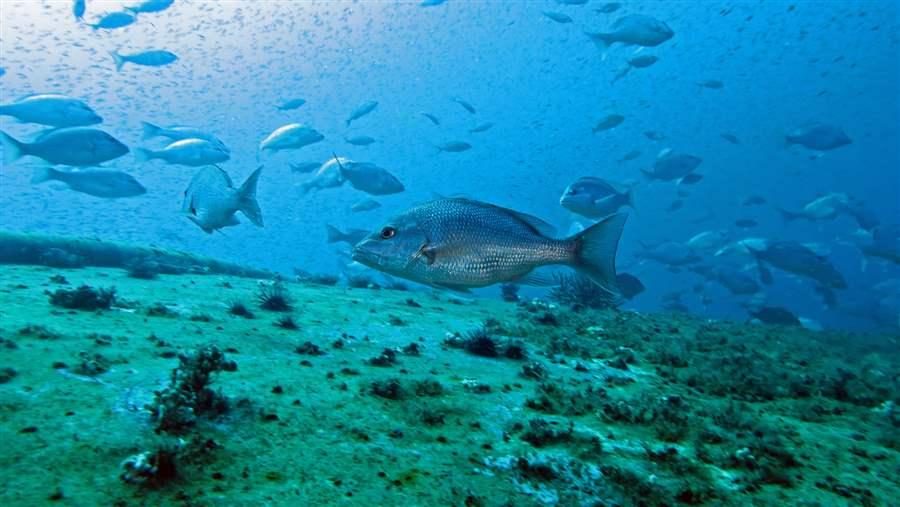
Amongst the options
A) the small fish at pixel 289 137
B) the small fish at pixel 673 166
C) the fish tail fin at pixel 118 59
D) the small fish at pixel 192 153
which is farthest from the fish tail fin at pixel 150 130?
the small fish at pixel 673 166

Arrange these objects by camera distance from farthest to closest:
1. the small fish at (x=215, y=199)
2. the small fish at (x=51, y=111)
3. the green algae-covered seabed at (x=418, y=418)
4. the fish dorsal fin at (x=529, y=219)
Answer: the small fish at (x=51, y=111) → the small fish at (x=215, y=199) → the fish dorsal fin at (x=529, y=219) → the green algae-covered seabed at (x=418, y=418)

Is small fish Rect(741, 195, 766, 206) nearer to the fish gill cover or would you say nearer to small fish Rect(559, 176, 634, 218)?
the fish gill cover

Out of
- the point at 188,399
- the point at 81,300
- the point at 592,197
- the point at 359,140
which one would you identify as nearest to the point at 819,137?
the point at 592,197

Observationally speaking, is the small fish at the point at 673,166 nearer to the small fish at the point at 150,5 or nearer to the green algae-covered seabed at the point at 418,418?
the green algae-covered seabed at the point at 418,418

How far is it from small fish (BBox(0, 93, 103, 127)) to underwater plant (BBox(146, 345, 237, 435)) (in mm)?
8564

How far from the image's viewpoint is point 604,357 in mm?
6164

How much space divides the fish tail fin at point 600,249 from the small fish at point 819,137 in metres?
16.5

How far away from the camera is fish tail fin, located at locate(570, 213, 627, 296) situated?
3635mm

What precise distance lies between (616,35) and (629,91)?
Result: 240ft

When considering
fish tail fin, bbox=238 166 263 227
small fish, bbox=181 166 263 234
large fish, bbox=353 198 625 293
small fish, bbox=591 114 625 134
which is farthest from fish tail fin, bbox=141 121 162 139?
small fish, bbox=591 114 625 134

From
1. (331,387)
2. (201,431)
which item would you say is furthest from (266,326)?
(201,431)

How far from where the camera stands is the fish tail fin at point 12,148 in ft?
27.8

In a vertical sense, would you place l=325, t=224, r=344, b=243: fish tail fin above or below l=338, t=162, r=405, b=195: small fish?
below

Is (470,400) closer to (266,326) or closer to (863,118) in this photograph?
(266,326)
